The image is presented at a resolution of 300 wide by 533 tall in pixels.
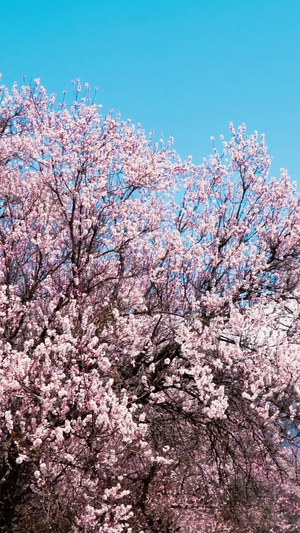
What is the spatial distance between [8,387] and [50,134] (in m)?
5.99

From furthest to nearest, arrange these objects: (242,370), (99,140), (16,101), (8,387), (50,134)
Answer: (16,101)
(99,140)
(50,134)
(242,370)
(8,387)

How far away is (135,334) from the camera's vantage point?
8703mm

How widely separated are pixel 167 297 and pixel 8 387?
427cm

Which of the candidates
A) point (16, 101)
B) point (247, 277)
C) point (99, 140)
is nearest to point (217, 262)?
point (247, 277)

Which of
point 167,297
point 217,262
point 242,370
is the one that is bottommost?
point 242,370

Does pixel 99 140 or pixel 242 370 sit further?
pixel 99 140

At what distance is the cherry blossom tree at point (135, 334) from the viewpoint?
23.4 feet

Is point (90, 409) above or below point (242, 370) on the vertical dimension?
below

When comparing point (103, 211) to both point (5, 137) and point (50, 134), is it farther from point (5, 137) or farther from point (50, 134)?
point (5, 137)

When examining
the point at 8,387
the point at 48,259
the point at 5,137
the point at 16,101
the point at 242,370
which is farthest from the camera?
the point at 16,101

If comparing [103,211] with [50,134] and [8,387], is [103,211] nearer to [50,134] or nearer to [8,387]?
[50,134]

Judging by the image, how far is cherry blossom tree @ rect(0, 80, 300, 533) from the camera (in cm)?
714

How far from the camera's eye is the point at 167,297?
10.6m

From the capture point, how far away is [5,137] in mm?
14805
